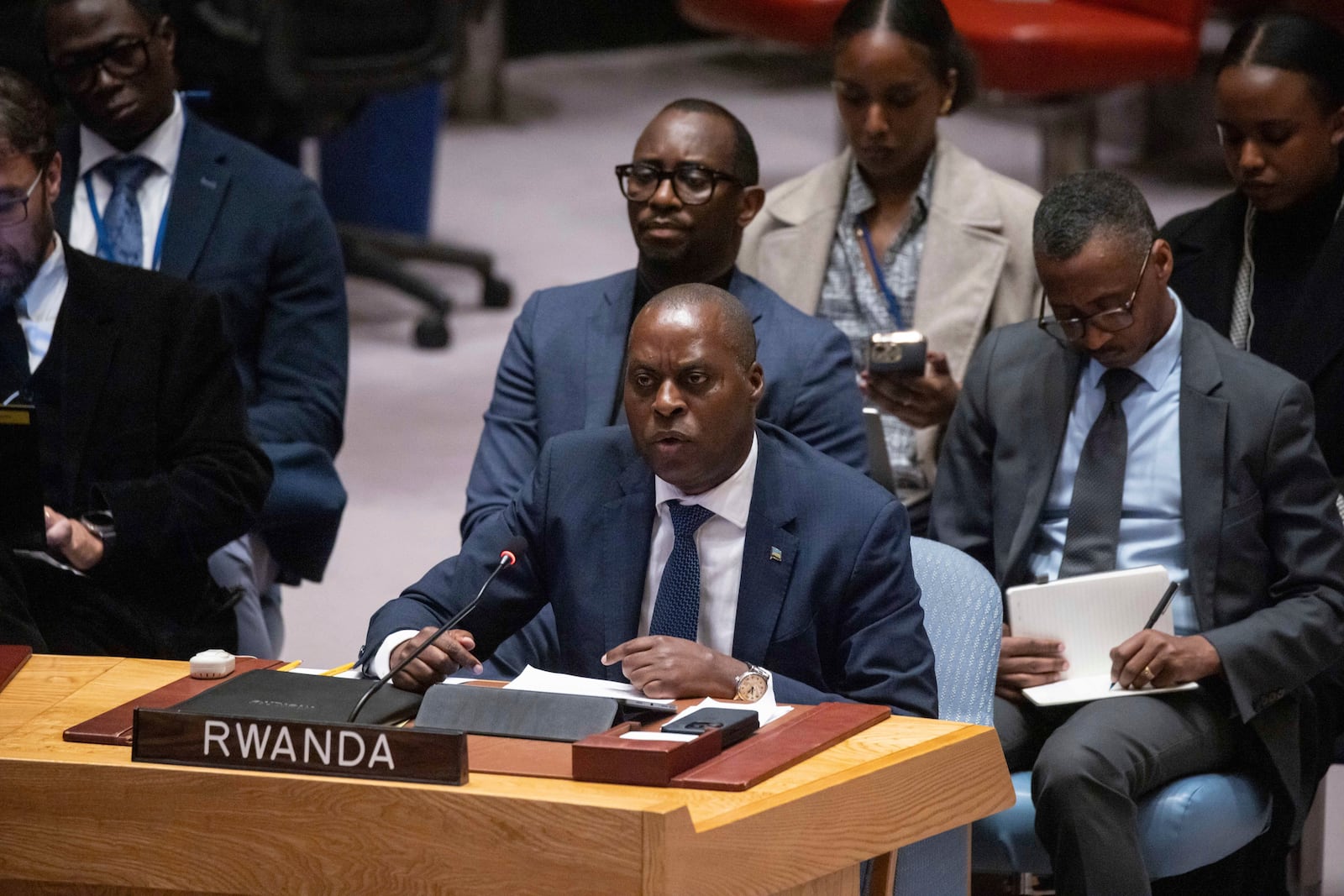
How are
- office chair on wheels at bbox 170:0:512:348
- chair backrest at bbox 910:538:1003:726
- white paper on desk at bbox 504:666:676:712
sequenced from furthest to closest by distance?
office chair on wheels at bbox 170:0:512:348 → chair backrest at bbox 910:538:1003:726 → white paper on desk at bbox 504:666:676:712

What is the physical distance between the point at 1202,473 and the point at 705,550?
0.83 meters

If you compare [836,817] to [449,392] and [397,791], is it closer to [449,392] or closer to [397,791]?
[397,791]

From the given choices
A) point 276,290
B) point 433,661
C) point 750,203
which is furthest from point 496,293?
point 433,661

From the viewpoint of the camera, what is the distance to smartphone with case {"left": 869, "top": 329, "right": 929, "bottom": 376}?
3.34 metres

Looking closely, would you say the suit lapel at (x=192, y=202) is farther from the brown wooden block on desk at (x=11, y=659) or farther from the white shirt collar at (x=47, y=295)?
the brown wooden block on desk at (x=11, y=659)

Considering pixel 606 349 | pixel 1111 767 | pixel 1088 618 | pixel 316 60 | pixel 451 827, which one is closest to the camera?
pixel 451 827

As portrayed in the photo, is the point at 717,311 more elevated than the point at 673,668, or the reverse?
the point at 717,311

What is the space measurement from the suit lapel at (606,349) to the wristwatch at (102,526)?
30.1 inches

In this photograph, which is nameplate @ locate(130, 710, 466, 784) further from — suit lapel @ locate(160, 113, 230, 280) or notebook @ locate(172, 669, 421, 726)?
suit lapel @ locate(160, 113, 230, 280)

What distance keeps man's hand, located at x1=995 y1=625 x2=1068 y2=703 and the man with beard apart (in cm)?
124

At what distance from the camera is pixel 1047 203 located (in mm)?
3072

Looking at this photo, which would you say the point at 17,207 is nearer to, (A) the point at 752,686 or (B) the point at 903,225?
(A) the point at 752,686

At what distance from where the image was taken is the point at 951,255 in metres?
3.71

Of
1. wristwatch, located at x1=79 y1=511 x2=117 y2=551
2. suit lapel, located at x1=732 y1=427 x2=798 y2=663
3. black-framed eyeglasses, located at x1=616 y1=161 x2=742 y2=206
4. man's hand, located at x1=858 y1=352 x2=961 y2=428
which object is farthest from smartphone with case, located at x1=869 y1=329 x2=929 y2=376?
wristwatch, located at x1=79 y1=511 x2=117 y2=551
